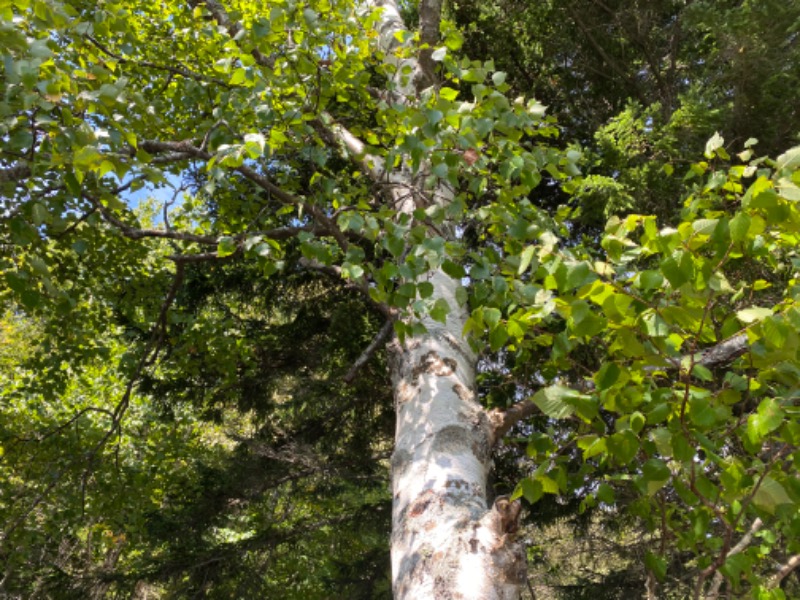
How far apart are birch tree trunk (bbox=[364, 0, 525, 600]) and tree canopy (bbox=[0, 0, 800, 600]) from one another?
2cm

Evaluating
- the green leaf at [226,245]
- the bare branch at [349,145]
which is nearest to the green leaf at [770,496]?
the green leaf at [226,245]

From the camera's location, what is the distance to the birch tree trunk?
5.59 ft

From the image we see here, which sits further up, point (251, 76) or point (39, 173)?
point (251, 76)

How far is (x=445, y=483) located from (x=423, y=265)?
0.78 meters

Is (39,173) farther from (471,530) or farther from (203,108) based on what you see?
(203,108)

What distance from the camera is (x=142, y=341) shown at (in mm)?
6180

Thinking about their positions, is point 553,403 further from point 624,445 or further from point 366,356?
point 366,356

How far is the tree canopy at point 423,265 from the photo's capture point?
1643 mm

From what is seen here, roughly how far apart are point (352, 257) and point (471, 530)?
1071 mm

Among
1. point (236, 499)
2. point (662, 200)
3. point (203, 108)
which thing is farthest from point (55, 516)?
point (662, 200)

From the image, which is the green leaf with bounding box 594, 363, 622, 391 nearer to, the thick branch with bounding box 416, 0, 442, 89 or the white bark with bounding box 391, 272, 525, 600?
the white bark with bounding box 391, 272, 525, 600

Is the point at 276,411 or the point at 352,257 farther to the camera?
the point at 276,411

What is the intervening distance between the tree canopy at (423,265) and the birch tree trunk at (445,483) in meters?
0.02

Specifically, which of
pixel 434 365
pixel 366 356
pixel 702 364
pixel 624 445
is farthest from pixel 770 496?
pixel 366 356
